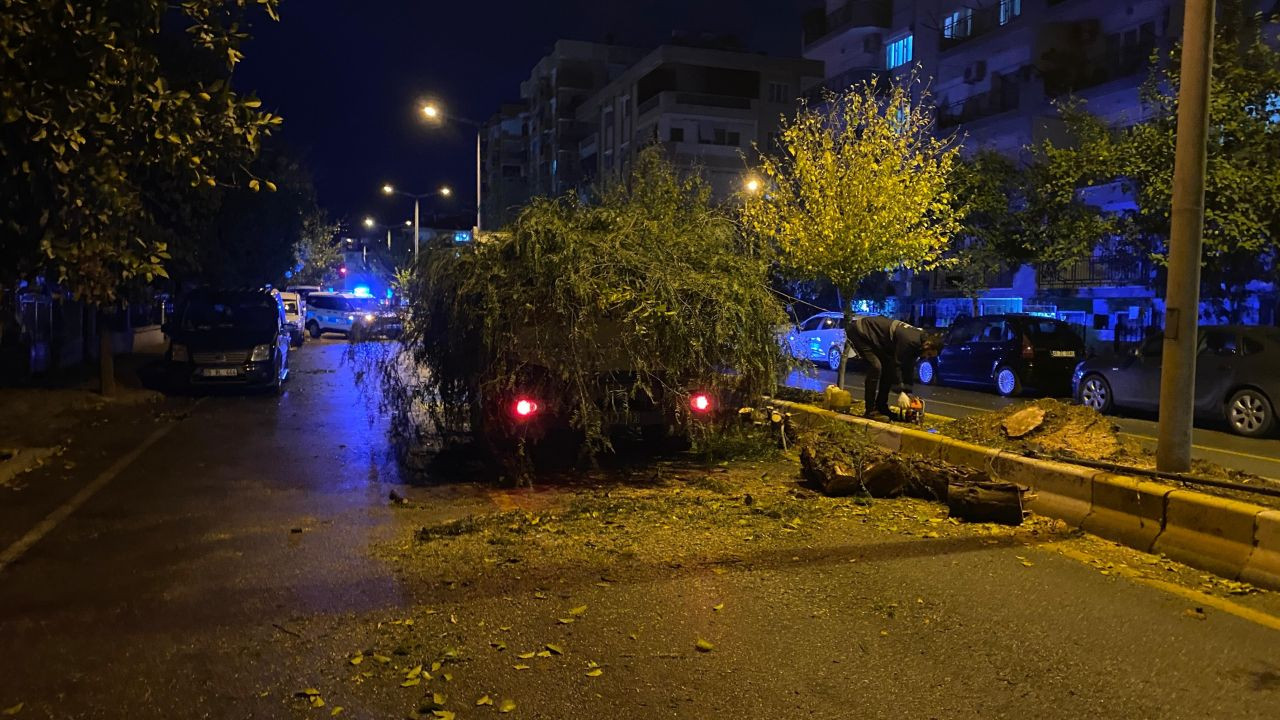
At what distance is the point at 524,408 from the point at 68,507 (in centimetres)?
383

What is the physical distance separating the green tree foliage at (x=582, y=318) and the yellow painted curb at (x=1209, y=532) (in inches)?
139

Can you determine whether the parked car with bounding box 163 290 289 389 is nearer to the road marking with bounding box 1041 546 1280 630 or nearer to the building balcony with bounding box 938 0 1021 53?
the road marking with bounding box 1041 546 1280 630

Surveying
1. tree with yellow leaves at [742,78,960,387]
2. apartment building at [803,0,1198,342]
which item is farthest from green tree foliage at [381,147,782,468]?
apartment building at [803,0,1198,342]

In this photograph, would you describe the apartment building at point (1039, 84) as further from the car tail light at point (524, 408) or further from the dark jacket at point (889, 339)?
the car tail light at point (524, 408)

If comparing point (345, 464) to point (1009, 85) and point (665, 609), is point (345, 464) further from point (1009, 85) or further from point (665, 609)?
point (1009, 85)

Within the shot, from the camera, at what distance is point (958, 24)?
1352 inches

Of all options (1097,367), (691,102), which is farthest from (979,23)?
(1097,367)

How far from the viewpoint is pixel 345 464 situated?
31.2 ft

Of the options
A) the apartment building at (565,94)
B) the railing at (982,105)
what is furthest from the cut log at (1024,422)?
the apartment building at (565,94)

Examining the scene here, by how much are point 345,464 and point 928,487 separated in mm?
5813

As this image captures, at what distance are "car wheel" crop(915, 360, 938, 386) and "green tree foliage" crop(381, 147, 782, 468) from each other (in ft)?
35.8

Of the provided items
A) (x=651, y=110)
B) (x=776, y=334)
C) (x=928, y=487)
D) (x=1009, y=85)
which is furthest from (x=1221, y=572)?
(x=651, y=110)

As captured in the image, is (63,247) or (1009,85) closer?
(63,247)

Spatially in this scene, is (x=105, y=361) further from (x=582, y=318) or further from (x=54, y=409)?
(x=582, y=318)
